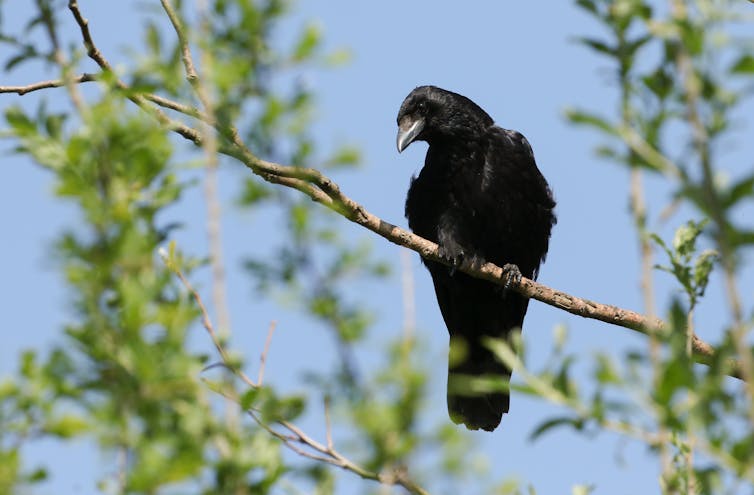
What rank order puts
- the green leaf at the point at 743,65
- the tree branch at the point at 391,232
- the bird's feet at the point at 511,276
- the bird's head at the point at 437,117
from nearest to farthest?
the green leaf at the point at 743,65, the tree branch at the point at 391,232, the bird's feet at the point at 511,276, the bird's head at the point at 437,117

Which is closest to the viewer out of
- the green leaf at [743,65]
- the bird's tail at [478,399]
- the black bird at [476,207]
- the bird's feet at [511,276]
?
the green leaf at [743,65]

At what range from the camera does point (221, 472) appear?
1.63 metres

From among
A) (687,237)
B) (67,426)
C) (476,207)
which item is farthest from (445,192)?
(67,426)

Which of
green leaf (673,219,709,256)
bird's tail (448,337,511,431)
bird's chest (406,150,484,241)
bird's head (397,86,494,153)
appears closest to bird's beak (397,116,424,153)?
bird's head (397,86,494,153)

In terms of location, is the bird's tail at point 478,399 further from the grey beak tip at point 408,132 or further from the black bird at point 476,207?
the grey beak tip at point 408,132

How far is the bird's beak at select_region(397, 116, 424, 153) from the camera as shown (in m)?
7.17

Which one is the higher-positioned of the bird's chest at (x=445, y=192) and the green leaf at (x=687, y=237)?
the bird's chest at (x=445, y=192)

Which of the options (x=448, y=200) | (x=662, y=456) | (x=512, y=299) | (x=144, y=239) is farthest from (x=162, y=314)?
(x=512, y=299)

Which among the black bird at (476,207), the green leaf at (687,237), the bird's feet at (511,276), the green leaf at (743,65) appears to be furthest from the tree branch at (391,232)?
the green leaf at (743,65)

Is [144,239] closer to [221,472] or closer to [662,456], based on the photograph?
[221,472]

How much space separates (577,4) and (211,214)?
0.68 metres

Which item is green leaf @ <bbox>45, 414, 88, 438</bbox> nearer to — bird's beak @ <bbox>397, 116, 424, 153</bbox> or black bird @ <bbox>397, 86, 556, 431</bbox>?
black bird @ <bbox>397, 86, 556, 431</bbox>

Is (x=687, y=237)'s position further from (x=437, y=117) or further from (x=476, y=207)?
(x=437, y=117)

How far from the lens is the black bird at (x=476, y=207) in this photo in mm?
7039
